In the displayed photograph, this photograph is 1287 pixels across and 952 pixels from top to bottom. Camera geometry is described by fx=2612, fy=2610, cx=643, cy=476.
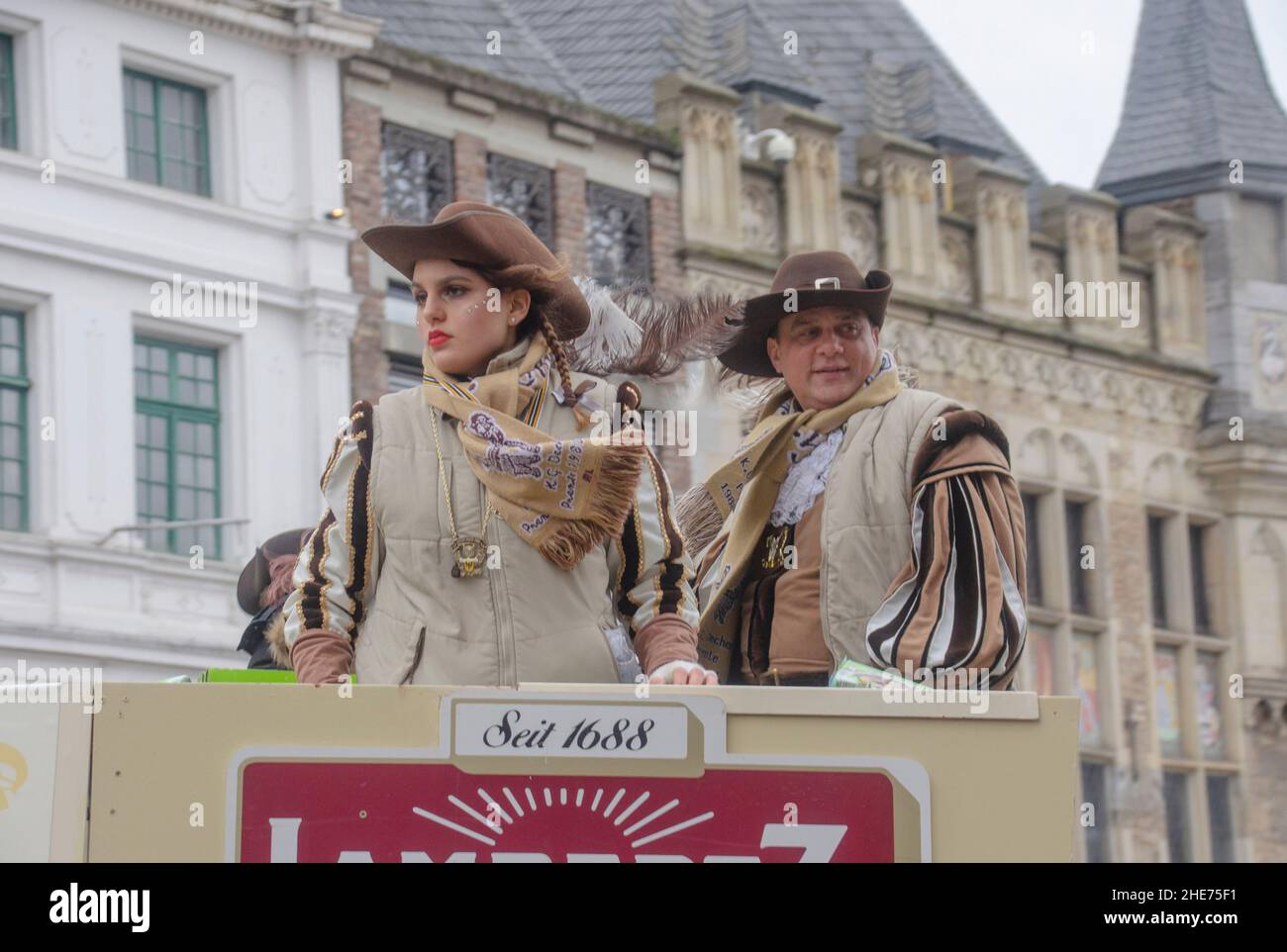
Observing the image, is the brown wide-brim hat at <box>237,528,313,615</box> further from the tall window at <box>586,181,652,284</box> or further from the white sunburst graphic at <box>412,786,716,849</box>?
the tall window at <box>586,181,652,284</box>

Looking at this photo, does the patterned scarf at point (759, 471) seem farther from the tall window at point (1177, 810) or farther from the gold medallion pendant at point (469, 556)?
the tall window at point (1177, 810)

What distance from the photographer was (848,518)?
5.30 metres

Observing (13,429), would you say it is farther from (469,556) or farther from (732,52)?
(469,556)

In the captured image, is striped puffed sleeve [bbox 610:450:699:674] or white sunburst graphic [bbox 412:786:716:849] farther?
striped puffed sleeve [bbox 610:450:699:674]

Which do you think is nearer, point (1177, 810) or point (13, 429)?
point (13, 429)

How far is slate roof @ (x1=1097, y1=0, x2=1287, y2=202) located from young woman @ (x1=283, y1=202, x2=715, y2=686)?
25438 mm

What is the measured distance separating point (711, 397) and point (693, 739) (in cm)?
261

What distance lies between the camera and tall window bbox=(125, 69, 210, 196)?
19688 millimetres

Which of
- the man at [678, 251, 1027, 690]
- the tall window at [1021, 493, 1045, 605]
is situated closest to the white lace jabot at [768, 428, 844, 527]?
the man at [678, 251, 1027, 690]

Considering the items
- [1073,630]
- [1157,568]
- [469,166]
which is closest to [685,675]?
[469,166]

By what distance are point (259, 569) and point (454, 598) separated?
274 centimetres

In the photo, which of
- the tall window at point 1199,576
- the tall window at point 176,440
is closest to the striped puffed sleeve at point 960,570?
the tall window at point 176,440

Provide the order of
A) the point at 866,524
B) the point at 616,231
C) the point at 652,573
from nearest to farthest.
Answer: the point at 652,573
the point at 866,524
the point at 616,231
